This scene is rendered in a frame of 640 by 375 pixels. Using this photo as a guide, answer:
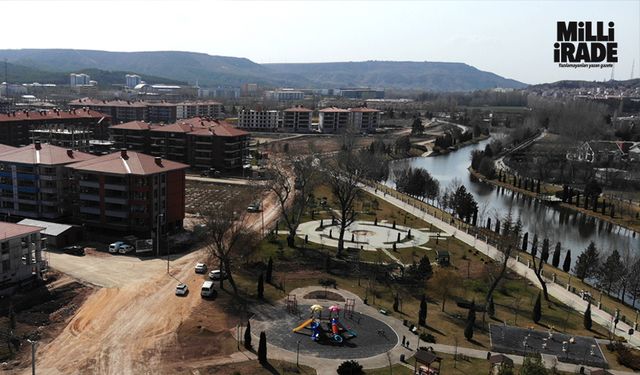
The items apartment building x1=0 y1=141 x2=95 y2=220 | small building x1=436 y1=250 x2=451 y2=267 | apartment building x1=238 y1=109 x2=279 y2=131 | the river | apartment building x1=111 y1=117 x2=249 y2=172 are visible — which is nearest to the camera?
small building x1=436 y1=250 x2=451 y2=267

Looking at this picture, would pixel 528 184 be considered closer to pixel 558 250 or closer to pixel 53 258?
pixel 558 250

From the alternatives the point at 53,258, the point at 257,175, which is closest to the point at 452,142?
the point at 257,175

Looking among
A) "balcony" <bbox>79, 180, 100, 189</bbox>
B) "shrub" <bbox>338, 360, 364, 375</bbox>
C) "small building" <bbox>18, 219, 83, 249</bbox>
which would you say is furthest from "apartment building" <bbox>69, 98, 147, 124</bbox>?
"shrub" <bbox>338, 360, 364, 375</bbox>

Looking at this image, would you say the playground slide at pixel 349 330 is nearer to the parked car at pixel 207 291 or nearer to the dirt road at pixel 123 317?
the dirt road at pixel 123 317

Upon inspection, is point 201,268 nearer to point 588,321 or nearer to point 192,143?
point 588,321

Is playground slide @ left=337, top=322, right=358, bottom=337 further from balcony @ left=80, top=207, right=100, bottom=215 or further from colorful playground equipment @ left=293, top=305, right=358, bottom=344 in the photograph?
balcony @ left=80, top=207, right=100, bottom=215

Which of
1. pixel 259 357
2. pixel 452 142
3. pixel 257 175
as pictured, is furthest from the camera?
pixel 452 142

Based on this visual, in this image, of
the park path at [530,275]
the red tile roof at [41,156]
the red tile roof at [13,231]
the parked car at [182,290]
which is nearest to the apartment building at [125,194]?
the red tile roof at [41,156]
